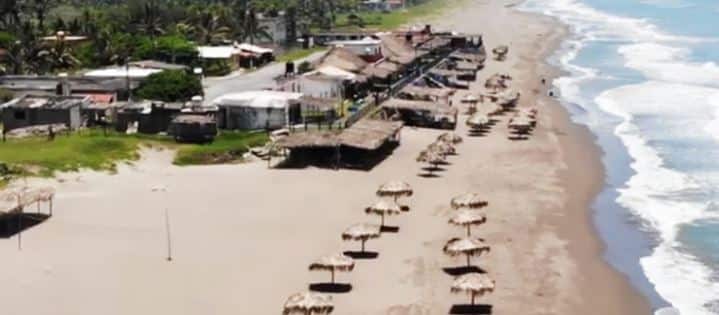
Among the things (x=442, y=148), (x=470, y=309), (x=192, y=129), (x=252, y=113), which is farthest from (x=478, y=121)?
(x=470, y=309)

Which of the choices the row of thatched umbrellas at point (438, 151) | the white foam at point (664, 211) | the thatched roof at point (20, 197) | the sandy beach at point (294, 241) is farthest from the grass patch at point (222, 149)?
the white foam at point (664, 211)

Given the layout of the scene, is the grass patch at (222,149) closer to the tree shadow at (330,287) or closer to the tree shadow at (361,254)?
the tree shadow at (361,254)

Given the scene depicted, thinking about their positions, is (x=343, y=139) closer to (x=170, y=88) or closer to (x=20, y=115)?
(x=20, y=115)

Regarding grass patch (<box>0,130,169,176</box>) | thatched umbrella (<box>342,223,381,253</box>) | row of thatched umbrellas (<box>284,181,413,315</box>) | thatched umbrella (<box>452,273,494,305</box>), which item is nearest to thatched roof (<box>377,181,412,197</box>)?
row of thatched umbrellas (<box>284,181,413,315</box>)

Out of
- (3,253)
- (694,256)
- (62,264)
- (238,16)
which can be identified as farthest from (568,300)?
(238,16)

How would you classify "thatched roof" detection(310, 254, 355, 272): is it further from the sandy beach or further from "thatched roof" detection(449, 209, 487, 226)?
"thatched roof" detection(449, 209, 487, 226)

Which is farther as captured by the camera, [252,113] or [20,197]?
[252,113]
